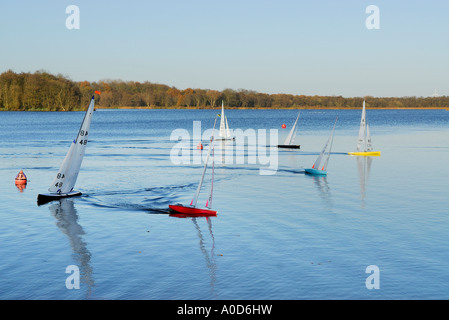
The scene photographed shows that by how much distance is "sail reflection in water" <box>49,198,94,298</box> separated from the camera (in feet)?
67.6

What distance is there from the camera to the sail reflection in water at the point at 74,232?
20594 millimetres

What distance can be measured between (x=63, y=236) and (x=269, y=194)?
17572 mm

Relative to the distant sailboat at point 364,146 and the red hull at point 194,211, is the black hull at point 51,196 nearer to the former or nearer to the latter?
the red hull at point 194,211

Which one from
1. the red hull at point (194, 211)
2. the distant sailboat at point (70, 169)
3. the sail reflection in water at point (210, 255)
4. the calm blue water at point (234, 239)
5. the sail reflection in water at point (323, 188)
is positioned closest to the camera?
the calm blue water at point (234, 239)

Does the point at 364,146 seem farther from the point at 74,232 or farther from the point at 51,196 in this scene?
the point at 74,232

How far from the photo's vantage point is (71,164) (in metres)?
37.3

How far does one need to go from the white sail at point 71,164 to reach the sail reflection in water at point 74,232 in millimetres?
1055

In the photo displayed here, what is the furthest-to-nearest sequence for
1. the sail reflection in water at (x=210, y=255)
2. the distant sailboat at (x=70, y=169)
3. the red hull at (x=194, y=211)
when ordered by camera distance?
1. the distant sailboat at (x=70, y=169)
2. the red hull at (x=194, y=211)
3. the sail reflection in water at (x=210, y=255)

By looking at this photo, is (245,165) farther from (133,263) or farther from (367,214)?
(133,263)

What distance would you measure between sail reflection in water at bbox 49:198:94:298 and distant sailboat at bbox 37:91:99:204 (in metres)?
0.72

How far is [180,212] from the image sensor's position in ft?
108

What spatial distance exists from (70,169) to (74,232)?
10.6 metres
